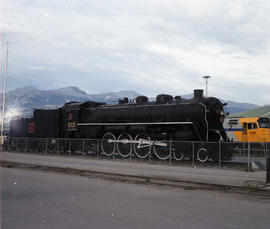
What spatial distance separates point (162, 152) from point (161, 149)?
190mm

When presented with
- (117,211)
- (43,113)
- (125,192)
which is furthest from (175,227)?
(43,113)

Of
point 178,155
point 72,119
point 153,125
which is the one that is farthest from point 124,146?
point 72,119

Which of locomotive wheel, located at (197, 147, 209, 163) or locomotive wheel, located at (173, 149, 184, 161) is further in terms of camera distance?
locomotive wheel, located at (173, 149, 184, 161)

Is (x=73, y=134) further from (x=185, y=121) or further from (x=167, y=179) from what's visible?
(x=167, y=179)

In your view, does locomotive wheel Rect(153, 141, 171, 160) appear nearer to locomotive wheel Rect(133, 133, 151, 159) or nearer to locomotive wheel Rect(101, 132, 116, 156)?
locomotive wheel Rect(133, 133, 151, 159)

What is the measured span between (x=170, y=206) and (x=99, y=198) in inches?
74.6

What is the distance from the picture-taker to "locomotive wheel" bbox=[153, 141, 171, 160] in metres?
19.4

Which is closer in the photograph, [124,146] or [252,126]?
[124,146]

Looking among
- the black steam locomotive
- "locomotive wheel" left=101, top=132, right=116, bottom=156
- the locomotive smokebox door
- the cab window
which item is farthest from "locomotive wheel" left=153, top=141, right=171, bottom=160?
the cab window

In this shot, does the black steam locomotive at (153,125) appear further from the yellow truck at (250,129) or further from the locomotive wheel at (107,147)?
the yellow truck at (250,129)

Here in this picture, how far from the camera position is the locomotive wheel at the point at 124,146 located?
21375mm

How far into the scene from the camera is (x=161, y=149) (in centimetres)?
1973

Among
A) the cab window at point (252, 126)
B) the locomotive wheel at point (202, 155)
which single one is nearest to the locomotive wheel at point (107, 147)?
the locomotive wheel at point (202, 155)

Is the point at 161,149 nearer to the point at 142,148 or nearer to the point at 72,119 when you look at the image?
the point at 142,148
